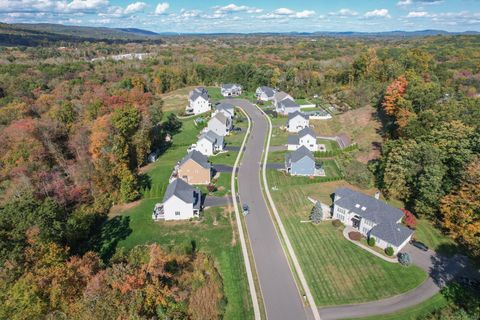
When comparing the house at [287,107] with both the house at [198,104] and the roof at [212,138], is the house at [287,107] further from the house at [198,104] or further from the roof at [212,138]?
the roof at [212,138]

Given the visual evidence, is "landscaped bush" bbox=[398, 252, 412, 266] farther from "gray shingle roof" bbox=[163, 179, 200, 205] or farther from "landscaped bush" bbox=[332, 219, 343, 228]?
"gray shingle roof" bbox=[163, 179, 200, 205]

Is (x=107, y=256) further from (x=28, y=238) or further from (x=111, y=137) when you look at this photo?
(x=111, y=137)

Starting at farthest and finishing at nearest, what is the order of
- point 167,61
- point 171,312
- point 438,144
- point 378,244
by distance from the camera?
point 167,61 → point 438,144 → point 378,244 → point 171,312

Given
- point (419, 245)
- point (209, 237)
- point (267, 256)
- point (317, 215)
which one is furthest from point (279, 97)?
point (267, 256)

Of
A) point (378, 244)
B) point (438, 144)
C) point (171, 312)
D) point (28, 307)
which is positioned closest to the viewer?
point (28, 307)

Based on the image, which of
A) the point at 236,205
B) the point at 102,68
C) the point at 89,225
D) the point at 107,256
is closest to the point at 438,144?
the point at 236,205

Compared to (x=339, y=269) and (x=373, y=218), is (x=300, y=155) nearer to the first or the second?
(x=373, y=218)
